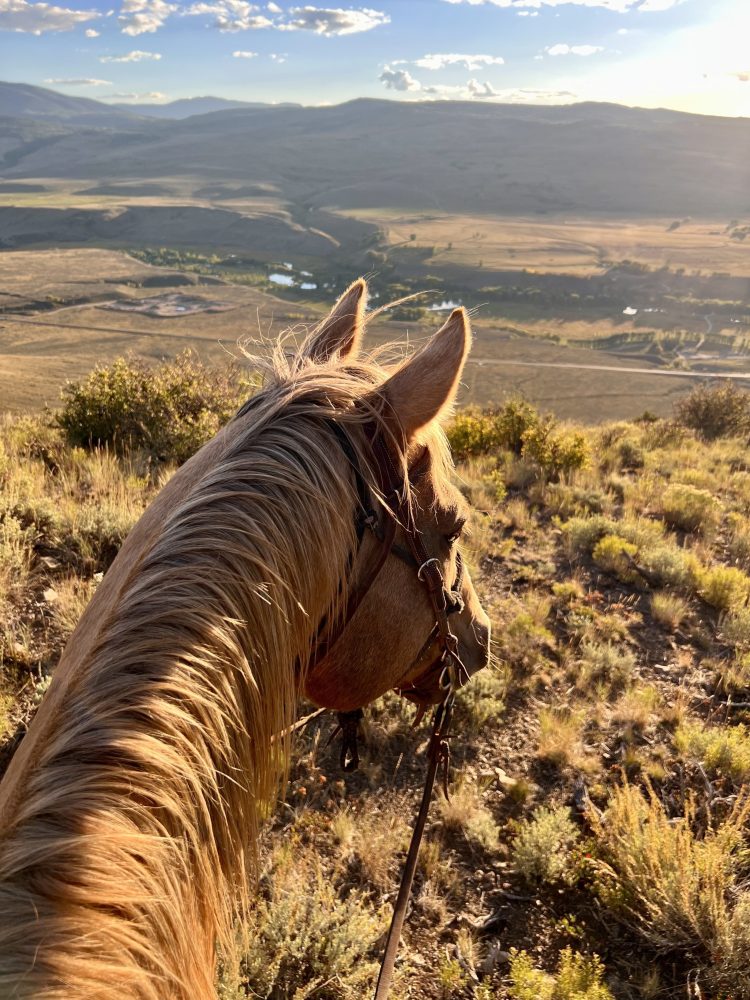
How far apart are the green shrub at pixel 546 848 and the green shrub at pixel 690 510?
4912mm

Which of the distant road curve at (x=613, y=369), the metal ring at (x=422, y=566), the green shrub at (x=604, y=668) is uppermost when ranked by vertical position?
the distant road curve at (x=613, y=369)

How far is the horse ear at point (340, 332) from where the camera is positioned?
1.73 metres

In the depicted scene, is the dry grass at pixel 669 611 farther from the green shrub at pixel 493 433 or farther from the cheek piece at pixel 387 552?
the green shrub at pixel 493 433

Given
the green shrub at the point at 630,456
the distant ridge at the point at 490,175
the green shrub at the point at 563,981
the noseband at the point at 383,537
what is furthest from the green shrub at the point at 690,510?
the distant ridge at the point at 490,175

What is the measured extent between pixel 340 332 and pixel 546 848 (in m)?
2.81

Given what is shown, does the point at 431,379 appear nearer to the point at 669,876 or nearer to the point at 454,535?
the point at 454,535

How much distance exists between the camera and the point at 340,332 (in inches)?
70.5

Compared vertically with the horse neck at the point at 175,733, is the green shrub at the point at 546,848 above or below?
below

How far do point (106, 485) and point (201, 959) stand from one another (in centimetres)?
488

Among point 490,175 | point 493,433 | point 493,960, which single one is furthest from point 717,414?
point 490,175

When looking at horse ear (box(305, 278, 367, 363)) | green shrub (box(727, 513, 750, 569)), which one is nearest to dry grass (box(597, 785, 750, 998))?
horse ear (box(305, 278, 367, 363))

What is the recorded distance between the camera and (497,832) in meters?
3.15

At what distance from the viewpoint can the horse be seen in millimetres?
905

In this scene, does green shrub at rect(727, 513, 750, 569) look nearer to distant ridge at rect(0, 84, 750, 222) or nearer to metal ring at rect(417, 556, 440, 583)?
metal ring at rect(417, 556, 440, 583)
